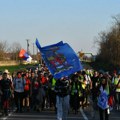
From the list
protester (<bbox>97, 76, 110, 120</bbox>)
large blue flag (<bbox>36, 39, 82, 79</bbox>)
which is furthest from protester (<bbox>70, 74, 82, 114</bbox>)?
protester (<bbox>97, 76, 110, 120</bbox>)

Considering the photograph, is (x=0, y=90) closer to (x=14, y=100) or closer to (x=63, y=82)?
(x=14, y=100)

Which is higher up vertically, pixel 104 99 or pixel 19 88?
pixel 19 88

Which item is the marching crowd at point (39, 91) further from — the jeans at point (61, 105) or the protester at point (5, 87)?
the jeans at point (61, 105)

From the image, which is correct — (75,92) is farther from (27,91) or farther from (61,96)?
(61,96)

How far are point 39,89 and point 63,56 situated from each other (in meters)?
5.96

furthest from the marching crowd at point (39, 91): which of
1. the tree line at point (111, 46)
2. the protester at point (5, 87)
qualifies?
the tree line at point (111, 46)

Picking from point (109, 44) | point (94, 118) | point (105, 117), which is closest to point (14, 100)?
point (94, 118)

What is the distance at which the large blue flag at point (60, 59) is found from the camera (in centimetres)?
1545

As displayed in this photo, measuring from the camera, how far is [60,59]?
1586 centimetres

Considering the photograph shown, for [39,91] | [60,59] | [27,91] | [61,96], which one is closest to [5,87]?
[27,91]

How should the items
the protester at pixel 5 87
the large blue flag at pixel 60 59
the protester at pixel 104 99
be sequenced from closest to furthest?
the protester at pixel 104 99 < the large blue flag at pixel 60 59 < the protester at pixel 5 87

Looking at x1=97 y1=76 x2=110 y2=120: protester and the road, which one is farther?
the road

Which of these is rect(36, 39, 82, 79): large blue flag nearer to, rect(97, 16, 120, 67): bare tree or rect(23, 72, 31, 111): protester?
rect(23, 72, 31, 111): protester

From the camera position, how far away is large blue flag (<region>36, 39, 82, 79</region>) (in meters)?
15.4
